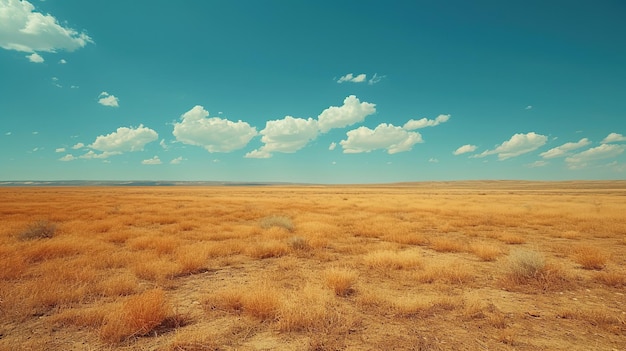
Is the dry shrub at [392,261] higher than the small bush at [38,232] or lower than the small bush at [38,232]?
lower

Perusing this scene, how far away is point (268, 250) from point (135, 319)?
6289 mm

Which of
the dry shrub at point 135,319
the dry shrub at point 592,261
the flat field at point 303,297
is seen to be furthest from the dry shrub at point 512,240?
the dry shrub at point 135,319

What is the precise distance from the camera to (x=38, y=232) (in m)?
13.1

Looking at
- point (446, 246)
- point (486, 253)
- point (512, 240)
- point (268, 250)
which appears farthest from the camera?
point (512, 240)

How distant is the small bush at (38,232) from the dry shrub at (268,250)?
32.3 feet

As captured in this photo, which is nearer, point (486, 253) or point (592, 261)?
point (592, 261)

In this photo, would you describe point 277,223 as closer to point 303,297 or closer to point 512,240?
point 303,297

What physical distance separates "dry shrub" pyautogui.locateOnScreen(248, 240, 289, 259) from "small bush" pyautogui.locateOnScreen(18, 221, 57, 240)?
32.3 ft

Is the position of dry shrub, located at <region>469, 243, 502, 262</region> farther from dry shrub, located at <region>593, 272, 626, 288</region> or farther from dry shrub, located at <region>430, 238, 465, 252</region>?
dry shrub, located at <region>593, 272, 626, 288</region>

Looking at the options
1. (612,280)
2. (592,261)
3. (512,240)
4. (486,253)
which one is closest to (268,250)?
(486,253)

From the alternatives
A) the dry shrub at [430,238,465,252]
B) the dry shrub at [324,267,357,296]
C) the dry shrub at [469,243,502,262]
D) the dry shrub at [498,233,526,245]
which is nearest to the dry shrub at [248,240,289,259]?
the dry shrub at [324,267,357,296]

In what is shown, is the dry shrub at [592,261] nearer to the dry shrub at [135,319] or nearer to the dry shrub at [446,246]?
the dry shrub at [446,246]

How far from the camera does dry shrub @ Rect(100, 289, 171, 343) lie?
4629 mm

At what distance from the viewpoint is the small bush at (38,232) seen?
12.7 meters
